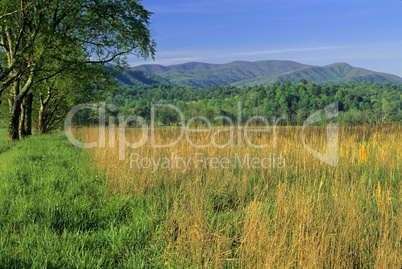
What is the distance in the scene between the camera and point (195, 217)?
2.83 meters

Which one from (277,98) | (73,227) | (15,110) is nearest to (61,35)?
(15,110)

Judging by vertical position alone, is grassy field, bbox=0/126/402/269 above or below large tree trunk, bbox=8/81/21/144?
below

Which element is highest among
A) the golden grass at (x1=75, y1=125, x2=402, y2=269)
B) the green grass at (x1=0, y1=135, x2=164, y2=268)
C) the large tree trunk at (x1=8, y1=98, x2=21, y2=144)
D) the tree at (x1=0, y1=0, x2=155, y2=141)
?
the tree at (x1=0, y1=0, x2=155, y2=141)

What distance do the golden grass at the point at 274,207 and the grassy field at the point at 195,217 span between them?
0.06 feet

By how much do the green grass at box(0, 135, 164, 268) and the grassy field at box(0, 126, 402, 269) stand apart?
0.04 feet

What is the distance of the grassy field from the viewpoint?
2.33 metres

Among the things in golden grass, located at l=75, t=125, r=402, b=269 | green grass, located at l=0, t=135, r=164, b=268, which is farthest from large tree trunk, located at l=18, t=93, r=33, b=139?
green grass, located at l=0, t=135, r=164, b=268

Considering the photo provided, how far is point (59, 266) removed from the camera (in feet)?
7.75

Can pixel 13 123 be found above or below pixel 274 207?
above

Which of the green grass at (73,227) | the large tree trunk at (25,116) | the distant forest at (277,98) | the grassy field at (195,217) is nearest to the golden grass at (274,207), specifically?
the grassy field at (195,217)

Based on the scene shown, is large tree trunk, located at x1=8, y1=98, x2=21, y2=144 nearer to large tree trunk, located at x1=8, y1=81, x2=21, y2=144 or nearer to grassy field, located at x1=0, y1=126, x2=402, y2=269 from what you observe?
large tree trunk, located at x1=8, y1=81, x2=21, y2=144

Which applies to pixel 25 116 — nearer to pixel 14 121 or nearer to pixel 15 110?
pixel 14 121

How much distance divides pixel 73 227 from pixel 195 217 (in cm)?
146

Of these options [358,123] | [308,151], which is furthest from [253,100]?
[308,151]
